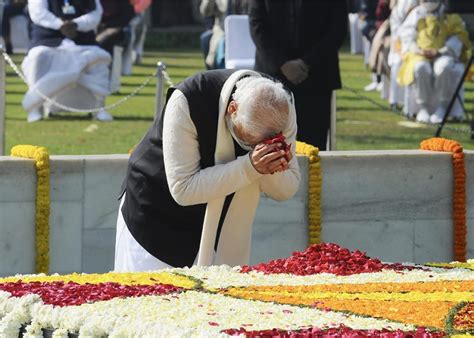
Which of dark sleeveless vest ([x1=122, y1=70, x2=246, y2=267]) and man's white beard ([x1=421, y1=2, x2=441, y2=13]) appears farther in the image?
man's white beard ([x1=421, y1=2, x2=441, y2=13])

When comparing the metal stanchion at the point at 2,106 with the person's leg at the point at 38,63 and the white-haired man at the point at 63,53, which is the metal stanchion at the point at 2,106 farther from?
the person's leg at the point at 38,63

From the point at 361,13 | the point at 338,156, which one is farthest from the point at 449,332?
the point at 361,13

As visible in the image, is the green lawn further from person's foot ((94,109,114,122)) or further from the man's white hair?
the man's white hair

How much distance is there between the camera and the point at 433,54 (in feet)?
64.1

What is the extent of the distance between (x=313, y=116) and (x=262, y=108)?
16.7 feet

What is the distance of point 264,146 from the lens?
6383mm

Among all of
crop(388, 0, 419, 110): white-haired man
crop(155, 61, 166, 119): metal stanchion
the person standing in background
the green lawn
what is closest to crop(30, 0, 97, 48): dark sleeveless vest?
the green lawn

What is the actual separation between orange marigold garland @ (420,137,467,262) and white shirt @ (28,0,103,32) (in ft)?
26.8

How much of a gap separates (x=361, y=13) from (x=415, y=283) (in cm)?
2619

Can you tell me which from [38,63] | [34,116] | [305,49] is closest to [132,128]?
[38,63]

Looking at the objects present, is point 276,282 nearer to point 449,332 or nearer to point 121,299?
point 121,299

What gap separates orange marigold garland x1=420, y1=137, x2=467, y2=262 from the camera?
984cm

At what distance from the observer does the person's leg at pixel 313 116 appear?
446 inches

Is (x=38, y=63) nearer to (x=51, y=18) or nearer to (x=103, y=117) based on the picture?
(x=51, y=18)
